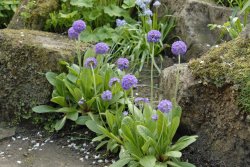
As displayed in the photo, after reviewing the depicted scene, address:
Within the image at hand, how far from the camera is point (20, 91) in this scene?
4480 millimetres

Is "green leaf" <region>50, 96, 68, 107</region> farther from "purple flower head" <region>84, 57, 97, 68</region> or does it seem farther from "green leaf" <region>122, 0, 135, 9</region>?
"green leaf" <region>122, 0, 135, 9</region>

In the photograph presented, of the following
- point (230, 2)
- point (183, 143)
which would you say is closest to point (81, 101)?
point (183, 143)

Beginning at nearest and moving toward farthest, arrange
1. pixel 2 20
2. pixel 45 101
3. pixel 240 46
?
pixel 240 46
pixel 45 101
pixel 2 20

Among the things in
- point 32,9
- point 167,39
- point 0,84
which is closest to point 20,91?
point 0,84

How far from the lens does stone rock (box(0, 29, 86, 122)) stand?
439 centimetres

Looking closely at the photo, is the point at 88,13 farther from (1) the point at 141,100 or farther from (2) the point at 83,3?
(1) the point at 141,100

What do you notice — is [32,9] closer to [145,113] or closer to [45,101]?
[45,101]

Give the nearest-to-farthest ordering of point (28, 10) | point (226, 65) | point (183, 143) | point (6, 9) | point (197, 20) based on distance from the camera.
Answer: point (183, 143)
point (226, 65)
point (197, 20)
point (28, 10)
point (6, 9)

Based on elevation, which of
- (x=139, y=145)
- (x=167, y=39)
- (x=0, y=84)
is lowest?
(x=139, y=145)

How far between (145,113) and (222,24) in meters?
1.93

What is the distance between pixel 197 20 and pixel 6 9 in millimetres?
2441

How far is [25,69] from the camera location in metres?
4.45

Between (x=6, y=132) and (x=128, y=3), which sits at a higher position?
(x=128, y=3)

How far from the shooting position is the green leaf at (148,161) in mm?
3389
